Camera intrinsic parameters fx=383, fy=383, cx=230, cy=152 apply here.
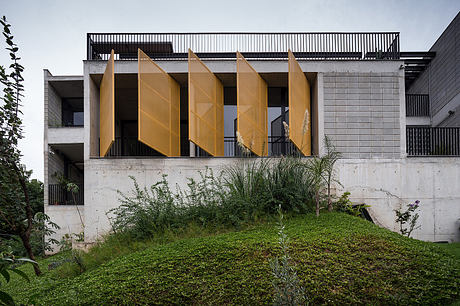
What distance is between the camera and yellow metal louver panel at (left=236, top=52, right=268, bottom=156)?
39.8ft

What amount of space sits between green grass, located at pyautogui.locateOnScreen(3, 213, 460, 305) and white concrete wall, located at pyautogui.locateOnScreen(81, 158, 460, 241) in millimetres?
4359

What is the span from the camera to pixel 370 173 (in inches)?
472

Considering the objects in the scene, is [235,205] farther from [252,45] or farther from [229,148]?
[252,45]

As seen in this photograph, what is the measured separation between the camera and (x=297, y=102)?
12.2 m

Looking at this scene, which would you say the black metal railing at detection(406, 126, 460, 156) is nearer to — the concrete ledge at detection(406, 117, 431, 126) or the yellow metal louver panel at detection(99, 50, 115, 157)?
the concrete ledge at detection(406, 117, 431, 126)

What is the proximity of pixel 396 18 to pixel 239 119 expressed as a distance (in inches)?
346

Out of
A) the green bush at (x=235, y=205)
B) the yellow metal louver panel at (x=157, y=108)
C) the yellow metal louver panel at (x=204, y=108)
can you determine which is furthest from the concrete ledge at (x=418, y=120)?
the yellow metal louver panel at (x=157, y=108)

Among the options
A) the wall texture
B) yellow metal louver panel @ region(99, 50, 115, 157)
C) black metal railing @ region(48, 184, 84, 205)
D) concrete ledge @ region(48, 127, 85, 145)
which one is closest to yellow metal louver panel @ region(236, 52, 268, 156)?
the wall texture

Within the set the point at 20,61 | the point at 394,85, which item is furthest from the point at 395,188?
the point at 20,61

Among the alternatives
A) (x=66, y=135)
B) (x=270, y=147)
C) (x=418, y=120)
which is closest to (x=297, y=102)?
(x=270, y=147)

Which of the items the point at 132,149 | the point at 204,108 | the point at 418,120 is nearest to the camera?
the point at 204,108

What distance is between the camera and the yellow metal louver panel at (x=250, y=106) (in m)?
12.1

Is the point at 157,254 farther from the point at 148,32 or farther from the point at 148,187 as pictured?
the point at 148,32

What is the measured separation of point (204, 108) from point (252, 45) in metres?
3.75
